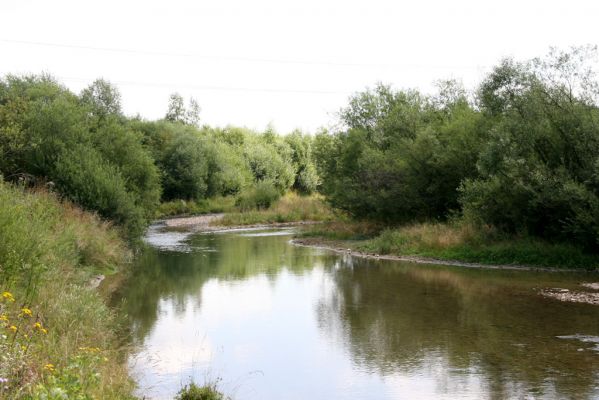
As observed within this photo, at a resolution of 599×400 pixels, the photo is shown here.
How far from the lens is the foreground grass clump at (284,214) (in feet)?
184

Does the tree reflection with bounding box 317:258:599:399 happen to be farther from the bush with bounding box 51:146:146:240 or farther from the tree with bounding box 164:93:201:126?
the tree with bounding box 164:93:201:126

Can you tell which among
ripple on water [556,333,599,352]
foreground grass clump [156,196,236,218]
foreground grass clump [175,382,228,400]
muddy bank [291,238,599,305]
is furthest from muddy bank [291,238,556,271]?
foreground grass clump [156,196,236,218]

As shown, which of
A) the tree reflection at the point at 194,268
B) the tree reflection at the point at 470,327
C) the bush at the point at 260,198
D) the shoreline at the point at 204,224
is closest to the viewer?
the tree reflection at the point at 470,327

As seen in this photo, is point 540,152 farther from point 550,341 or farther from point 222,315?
point 222,315

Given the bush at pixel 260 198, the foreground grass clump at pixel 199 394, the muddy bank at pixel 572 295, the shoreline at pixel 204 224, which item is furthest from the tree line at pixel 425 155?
the foreground grass clump at pixel 199 394

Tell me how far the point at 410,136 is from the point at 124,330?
2724 centimetres

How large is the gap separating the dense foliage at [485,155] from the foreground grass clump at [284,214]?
11.5 meters

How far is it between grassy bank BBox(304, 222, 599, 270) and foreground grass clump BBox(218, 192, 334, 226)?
19344mm

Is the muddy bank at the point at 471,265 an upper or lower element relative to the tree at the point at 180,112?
lower

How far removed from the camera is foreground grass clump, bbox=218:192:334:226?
56125 mm

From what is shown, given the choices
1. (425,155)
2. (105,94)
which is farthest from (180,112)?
(425,155)

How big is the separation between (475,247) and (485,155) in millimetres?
4302

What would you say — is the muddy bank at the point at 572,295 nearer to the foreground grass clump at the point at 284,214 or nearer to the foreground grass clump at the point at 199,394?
the foreground grass clump at the point at 199,394

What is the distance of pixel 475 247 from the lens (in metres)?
30.2
